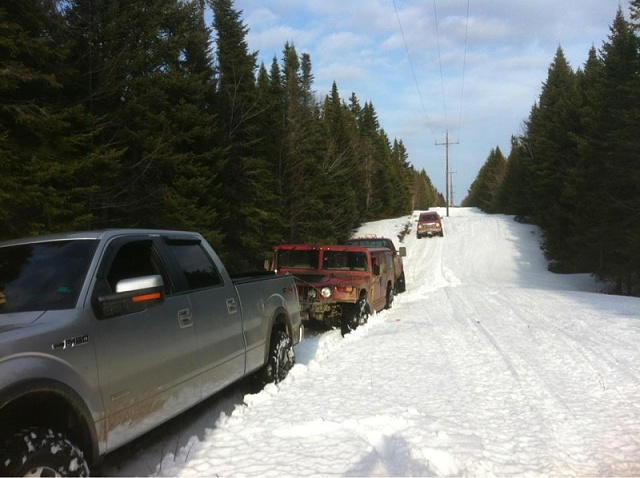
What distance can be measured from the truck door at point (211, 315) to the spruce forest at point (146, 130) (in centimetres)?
744

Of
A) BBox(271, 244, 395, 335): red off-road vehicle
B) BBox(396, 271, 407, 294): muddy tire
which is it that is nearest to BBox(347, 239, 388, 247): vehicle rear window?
BBox(396, 271, 407, 294): muddy tire

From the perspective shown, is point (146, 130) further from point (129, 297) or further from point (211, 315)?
point (129, 297)

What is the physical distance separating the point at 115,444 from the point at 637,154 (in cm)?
2558

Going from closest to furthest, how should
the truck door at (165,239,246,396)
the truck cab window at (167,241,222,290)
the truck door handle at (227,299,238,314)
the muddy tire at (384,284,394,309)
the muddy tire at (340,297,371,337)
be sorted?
the truck door at (165,239,246,396) → the truck cab window at (167,241,222,290) → the truck door handle at (227,299,238,314) → the muddy tire at (340,297,371,337) → the muddy tire at (384,284,394,309)

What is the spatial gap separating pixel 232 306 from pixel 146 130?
1339 centimetres

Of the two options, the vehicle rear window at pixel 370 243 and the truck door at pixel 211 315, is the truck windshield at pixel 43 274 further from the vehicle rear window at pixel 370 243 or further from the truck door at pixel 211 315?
the vehicle rear window at pixel 370 243

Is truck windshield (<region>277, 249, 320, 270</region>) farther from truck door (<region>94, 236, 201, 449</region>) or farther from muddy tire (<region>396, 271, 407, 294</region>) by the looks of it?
muddy tire (<region>396, 271, 407, 294</region>)

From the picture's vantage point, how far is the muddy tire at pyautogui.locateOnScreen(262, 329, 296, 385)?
6332mm

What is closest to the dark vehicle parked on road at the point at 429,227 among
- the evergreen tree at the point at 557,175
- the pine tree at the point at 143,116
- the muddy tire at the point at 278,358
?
the evergreen tree at the point at 557,175

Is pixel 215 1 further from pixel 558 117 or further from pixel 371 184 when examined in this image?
pixel 371 184

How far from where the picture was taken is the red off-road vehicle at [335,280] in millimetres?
10805

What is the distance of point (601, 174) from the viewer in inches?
1140

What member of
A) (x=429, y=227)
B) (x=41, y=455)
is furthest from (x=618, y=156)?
(x=41, y=455)

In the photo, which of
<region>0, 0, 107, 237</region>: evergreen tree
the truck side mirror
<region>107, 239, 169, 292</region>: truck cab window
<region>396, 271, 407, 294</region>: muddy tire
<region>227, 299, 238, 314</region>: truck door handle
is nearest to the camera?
the truck side mirror
